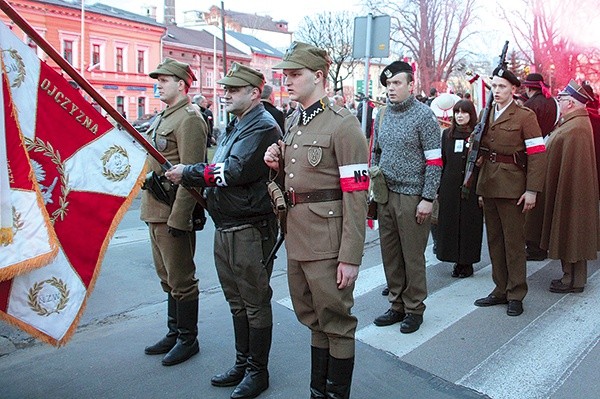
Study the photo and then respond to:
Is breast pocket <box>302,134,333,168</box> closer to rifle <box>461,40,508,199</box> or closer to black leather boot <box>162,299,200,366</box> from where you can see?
black leather boot <box>162,299,200,366</box>

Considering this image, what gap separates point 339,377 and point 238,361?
0.91 meters

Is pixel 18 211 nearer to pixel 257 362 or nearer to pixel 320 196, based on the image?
pixel 320 196

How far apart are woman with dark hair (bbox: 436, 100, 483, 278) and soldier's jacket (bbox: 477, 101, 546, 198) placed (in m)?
1.02

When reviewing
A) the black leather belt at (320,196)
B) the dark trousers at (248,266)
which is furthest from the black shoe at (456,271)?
the black leather belt at (320,196)

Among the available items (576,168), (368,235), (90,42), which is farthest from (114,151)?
(90,42)

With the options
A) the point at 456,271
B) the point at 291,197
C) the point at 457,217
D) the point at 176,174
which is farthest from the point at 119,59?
the point at 291,197

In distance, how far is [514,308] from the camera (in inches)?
204

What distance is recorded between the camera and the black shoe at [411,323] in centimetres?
480

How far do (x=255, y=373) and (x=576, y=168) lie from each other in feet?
12.8

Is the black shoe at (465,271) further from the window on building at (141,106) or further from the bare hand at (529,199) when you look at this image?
the window on building at (141,106)

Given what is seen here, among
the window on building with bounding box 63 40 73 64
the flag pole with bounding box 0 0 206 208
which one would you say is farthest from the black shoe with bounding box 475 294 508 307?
the window on building with bounding box 63 40 73 64

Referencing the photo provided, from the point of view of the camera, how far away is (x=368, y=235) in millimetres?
8523

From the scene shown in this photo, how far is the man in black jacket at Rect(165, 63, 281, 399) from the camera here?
12.2 feet

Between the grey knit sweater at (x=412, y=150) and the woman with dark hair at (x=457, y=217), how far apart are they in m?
1.61
